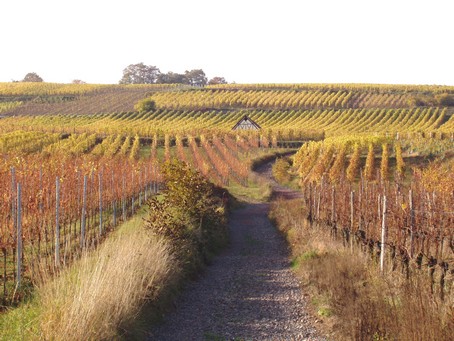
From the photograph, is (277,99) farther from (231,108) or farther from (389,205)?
(389,205)

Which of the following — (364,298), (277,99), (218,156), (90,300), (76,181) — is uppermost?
(277,99)

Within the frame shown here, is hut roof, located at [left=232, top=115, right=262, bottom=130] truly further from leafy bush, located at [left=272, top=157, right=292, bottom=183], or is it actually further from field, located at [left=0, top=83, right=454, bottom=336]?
leafy bush, located at [left=272, top=157, right=292, bottom=183]

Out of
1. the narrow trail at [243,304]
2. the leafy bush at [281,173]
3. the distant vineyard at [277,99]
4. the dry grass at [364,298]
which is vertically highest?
the distant vineyard at [277,99]

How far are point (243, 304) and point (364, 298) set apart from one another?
2876 millimetres

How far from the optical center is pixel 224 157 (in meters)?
53.0

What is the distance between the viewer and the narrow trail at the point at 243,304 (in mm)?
9391

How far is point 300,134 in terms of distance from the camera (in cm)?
6688

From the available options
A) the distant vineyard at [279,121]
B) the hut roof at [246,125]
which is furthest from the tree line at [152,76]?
the hut roof at [246,125]

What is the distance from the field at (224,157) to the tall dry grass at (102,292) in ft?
2.04

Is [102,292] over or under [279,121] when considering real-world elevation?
over

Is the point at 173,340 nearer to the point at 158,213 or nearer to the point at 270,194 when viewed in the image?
the point at 158,213

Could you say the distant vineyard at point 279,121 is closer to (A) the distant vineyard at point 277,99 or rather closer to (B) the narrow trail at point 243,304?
(A) the distant vineyard at point 277,99

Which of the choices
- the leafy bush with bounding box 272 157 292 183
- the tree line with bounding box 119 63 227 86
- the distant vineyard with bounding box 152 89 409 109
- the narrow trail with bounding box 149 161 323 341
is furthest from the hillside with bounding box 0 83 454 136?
the narrow trail with bounding box 149 161 323 341

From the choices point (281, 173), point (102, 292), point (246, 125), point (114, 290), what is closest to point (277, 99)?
point (246, 125)
